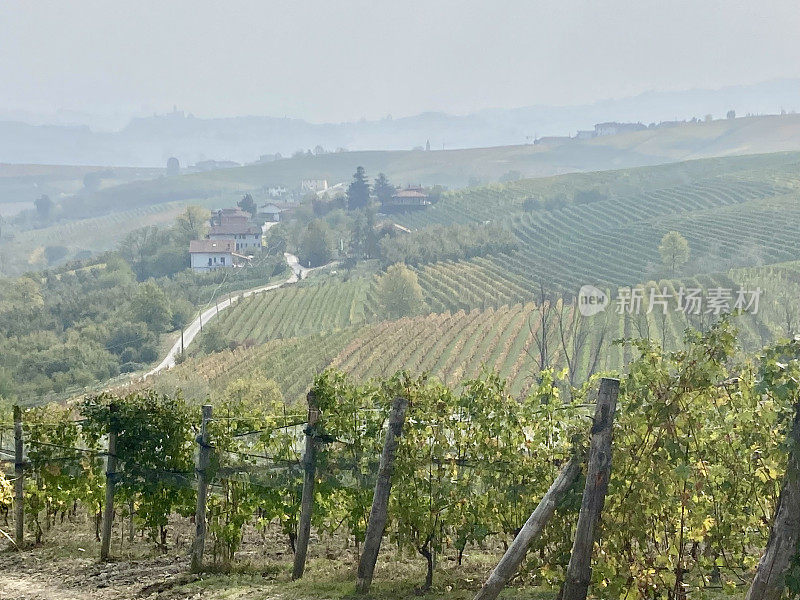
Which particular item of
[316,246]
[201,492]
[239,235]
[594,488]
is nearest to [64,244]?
[239,235]

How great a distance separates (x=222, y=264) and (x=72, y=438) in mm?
94905

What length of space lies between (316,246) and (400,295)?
38.2 metres

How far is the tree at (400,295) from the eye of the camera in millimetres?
63303

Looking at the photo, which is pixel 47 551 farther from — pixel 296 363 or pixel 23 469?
pixel 296 363

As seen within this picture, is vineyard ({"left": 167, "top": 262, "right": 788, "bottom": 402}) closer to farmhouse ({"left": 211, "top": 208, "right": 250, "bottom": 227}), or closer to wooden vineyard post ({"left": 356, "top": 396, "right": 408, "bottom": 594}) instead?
wooden vineyard post ({"left": 356, "top": 396, "right": 408, "bottom": 594})

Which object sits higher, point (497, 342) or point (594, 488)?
point (594, 488)

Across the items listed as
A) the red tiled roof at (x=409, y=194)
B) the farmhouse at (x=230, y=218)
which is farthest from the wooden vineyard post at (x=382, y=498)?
the red tiled roof at (x=409, y=194)

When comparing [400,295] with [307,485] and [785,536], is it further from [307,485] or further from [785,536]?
[785,536]

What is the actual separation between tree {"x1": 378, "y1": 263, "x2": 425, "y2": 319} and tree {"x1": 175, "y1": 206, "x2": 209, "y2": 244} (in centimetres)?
5873

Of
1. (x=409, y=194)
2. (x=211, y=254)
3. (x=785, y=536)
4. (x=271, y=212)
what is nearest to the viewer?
(x=785, y=536)

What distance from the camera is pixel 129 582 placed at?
8234mm

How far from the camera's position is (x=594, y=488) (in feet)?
18.7

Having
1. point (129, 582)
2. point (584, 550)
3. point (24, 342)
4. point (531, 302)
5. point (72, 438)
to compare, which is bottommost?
point (24, 342)

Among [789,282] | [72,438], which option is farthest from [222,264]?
[72,438]
